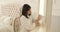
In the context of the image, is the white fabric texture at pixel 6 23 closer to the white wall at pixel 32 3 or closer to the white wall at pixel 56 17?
the white wall at pixel 32 3

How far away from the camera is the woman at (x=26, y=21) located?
0.93 metres

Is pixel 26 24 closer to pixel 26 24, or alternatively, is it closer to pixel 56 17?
pixel 26 24

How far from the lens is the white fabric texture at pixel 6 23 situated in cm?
89

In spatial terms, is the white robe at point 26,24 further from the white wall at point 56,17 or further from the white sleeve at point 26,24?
the white wall at point 56,17

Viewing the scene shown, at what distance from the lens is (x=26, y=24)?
93cm

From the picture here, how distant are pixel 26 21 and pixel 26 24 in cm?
3

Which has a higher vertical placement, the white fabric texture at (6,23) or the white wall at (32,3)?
the white wall at (32,3)

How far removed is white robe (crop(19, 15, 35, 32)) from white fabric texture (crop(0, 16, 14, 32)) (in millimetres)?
86

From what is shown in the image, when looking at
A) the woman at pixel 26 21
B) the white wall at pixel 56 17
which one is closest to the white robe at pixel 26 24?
the woman at pixel 26 21

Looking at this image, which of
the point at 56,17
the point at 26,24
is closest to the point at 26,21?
the point at 26,24

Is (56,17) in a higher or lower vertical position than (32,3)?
lower

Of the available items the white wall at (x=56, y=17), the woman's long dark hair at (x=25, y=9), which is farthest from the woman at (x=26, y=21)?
the white wall at (x=56, y=17)

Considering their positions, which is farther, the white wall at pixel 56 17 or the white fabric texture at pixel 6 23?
the white wall at pixel 56 17

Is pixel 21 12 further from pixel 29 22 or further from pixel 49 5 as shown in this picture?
pixel 49 5
